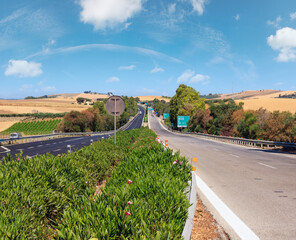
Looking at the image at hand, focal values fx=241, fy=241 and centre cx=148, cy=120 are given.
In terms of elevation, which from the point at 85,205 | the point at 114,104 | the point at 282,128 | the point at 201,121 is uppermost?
the point at 114,104

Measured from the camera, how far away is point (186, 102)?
86062mm

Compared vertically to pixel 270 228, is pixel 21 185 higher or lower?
higher

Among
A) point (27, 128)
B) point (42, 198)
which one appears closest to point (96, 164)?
point (42, 198)

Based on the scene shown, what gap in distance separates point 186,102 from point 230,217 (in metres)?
81.8

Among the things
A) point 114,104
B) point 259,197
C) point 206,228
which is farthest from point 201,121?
point 206,228

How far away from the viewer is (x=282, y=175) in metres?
10.5

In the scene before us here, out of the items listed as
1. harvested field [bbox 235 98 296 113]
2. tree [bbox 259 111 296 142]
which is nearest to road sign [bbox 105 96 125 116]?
tree [bbox 259 111 296 142]

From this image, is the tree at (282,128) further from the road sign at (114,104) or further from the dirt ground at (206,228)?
the dirt ground at (206,228)

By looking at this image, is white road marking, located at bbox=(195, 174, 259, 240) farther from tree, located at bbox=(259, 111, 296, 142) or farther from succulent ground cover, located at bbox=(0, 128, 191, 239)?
tree, located at bbox=(259, 111, 296, 142)

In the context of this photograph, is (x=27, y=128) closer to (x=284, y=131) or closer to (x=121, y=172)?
(x=284, y=131)

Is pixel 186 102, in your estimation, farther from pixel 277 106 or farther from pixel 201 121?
pixel 277 106

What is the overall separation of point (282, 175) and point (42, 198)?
9929mm

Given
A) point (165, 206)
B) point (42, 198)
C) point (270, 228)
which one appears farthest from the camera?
point (270, 228)

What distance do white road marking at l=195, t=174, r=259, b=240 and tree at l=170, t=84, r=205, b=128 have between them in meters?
77.0
